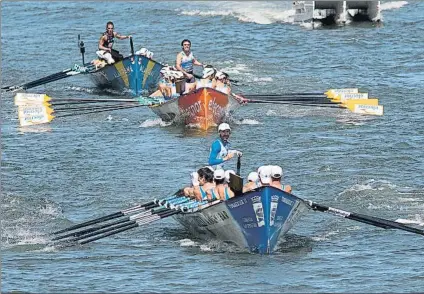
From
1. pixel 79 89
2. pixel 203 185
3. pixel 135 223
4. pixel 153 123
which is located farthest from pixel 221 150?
pixel 79 89

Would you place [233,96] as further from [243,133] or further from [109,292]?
[109,292]

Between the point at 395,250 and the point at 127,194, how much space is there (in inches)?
297

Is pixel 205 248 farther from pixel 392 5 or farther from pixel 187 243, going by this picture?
pixel 392 5

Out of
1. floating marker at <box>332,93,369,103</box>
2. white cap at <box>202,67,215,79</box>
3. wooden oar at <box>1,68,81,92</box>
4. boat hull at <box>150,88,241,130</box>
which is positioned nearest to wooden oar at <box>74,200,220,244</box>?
boat hull at <box>150,88,241,130</box>

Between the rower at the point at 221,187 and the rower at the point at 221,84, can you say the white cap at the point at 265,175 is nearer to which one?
the rower at the point at 221,187

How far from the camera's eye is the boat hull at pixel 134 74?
41.8 metres

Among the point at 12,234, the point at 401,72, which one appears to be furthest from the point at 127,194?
the point at 401,72

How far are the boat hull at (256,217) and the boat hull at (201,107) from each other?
11.1 metres

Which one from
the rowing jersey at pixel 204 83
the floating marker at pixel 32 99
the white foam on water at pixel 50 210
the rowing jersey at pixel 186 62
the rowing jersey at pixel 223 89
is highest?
the rowing jersey at pixel 186 62

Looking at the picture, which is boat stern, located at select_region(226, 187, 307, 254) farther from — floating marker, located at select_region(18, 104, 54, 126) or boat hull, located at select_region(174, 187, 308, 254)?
floating marker, located at select_region(18, 104, 54, 126)

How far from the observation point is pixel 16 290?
23.3m

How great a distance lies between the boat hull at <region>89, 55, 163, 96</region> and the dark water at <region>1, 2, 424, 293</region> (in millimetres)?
1679

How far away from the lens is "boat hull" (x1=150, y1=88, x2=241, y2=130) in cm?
3584

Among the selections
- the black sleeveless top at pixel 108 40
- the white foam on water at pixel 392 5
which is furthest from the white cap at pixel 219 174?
the white foam on water at pixel 392 5
